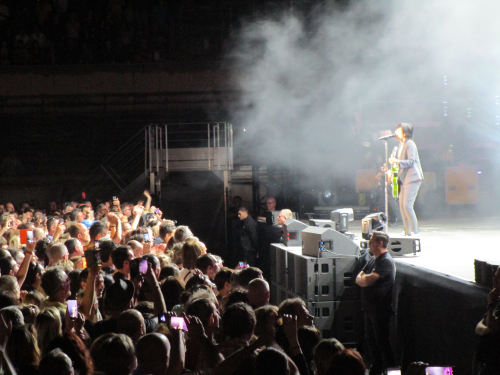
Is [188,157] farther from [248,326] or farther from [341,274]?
[248,326]

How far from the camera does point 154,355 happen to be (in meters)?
2.36

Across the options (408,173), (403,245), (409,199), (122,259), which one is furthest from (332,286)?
(122,259)

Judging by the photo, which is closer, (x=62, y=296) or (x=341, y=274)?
(x=62, y=296)

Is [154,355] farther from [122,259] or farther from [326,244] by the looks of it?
[326,244]

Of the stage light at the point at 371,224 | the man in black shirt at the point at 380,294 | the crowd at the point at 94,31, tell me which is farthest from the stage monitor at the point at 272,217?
the crowd at the point at 94,31

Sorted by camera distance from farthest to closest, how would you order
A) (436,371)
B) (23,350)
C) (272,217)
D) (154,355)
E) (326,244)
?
(272,217), (326,244), (23,350), (154,355), (436,371)

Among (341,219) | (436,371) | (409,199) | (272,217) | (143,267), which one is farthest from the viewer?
(272,217)

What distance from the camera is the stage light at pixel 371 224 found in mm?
6133

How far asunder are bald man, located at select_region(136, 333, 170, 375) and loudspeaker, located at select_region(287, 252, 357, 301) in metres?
3.23

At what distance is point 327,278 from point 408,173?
180cm

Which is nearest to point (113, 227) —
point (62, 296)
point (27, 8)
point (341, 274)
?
point (341, 274)

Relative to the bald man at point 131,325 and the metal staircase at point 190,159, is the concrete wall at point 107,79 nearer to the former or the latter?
the metal staircase at point 190,159

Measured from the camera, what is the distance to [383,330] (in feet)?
16.2

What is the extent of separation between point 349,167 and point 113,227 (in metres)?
8.26
